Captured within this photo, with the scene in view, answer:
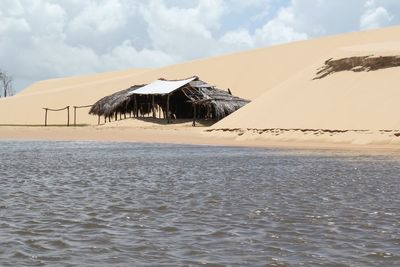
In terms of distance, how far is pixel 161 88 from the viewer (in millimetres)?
39719

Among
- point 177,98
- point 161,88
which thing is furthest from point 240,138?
point 177,98

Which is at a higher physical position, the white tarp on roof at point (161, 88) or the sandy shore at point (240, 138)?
the white tarp on roof at point (161, 88)

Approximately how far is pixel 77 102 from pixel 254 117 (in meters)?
39.7

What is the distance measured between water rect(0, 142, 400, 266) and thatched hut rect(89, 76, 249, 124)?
80.9ft

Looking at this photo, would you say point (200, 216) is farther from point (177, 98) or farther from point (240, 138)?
point (177, 98)

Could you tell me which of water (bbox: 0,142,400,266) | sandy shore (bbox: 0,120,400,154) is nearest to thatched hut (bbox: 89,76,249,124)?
sandy shore (bbox: 0,120,400,154)

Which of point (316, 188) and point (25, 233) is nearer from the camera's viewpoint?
point (25, 233)

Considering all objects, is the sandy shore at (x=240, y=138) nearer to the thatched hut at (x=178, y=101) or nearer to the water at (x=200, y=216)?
the thatched hut at (x=178, y=101)

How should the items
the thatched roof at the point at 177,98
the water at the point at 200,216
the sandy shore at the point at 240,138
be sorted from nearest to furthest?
the water at the point at 200,216, the sandy shore at the point at 240,138, the thatched roof at the point at 177,98

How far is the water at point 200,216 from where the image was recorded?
16.7 ft

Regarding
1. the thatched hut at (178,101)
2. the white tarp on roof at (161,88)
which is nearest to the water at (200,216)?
the thatched hut at (178,101)

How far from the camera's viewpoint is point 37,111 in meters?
61.6

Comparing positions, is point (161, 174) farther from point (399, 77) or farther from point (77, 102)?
point (77, 102)

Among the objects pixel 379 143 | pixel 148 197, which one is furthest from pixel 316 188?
pixel 379 143
